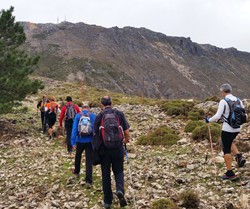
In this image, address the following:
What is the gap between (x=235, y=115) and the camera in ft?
30.2

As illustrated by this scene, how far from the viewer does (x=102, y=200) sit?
9.07 m

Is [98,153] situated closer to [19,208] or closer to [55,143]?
[19,208]

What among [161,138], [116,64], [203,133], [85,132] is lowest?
[161,138]

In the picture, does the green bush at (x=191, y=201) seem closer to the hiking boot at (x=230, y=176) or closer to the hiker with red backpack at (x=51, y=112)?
the hiking boot at (x=230, y=176)

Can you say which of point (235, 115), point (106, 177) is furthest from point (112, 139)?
point (235, 115)

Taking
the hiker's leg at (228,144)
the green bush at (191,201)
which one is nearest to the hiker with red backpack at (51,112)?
the hiker's leg at (228,144)

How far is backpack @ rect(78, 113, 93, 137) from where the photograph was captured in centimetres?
992

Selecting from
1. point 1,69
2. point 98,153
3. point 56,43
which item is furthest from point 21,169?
point 56,43

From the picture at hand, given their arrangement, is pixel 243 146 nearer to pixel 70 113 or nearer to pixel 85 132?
pixel 85 132

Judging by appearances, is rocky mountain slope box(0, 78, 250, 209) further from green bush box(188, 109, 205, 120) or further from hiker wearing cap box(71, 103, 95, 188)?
green bush box(188, 109, 205, 120)

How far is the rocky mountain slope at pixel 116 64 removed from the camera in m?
138

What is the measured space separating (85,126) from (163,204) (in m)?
3.30

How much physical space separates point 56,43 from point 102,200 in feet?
544

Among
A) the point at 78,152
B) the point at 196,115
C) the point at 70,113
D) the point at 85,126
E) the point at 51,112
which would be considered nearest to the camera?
the point at 85,126
